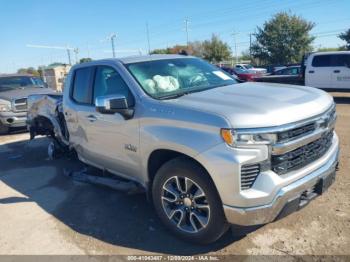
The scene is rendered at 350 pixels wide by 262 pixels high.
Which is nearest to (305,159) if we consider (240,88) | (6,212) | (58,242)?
(240,88)

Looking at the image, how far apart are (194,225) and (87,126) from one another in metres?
2.15

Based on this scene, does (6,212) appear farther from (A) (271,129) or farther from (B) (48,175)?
(A) (271,129)

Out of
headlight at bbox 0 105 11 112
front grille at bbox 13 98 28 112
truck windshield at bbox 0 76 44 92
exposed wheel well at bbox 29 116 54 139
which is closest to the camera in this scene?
exposed wheel well at bbox 29 116 54 139

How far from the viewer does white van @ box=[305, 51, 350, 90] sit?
13375 mm

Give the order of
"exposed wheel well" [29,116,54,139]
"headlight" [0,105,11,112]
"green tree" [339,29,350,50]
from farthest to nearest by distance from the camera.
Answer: "green tree" [339,29,350,50]
"headlight" [0,105,11,112]
"exposed wheel well" [29,116,54,139]

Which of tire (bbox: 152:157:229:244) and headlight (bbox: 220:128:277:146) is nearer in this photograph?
headlight (bbox: 220:128:277:146)

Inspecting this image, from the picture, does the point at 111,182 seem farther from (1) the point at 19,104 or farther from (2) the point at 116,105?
(1) the point at 19,104

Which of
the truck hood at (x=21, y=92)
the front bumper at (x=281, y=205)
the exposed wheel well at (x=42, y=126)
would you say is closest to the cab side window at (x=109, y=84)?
the front bumper at (x=281, y=205)

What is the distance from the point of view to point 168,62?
15.0 feet

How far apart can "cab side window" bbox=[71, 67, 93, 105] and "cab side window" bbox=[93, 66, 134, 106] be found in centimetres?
17

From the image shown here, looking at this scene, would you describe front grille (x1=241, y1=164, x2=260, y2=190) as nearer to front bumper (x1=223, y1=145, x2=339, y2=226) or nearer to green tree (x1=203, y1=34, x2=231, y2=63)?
front bumper (x1=223, y1=145, x2=339, y2=226)

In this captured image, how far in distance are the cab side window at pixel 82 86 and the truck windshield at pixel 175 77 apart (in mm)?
888

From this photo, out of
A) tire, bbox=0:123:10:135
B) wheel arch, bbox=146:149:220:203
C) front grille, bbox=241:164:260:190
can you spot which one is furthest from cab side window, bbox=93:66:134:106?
tire, bbox=0:123:10:135

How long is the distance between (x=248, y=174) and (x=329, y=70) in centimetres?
1232
